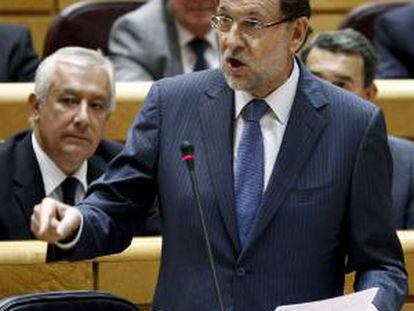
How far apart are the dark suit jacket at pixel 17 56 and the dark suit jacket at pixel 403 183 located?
2.83 ft

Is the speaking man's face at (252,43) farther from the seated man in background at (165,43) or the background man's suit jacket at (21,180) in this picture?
the seated man in background at (165,43)

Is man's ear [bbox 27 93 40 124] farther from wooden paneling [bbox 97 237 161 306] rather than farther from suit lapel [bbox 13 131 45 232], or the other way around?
wooden paneling [bbox 97 237 161 306]

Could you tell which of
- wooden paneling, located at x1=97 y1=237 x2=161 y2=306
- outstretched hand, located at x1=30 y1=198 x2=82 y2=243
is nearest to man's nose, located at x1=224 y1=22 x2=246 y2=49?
outstretched hand, located at x1=30 y1=198 x2=82 y2=243

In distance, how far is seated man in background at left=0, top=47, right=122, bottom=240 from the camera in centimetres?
197

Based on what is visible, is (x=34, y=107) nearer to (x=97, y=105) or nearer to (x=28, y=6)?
(x=97, y=105)

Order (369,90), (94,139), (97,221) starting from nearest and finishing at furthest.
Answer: (97,221) → (94,139) → (369,90)

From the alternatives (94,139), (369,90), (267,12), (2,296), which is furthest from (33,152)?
(267,12)

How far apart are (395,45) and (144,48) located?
0.57 metres

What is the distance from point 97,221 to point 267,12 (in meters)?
0.29

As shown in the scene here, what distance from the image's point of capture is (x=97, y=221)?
4.17 ft

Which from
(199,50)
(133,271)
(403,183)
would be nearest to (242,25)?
(133,271)

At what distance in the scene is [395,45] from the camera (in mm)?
2713

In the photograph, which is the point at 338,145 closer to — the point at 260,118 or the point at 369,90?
the point at 260,118

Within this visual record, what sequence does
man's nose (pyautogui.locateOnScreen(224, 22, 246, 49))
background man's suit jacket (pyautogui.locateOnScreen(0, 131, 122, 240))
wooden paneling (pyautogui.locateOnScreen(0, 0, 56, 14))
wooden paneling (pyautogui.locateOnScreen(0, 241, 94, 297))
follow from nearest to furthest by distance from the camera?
man's nose (pyautogui.locateOnScreen(224, 22, 246, 49)), wooden paneling (pyautogui.locateOnScreen(0, 241, 94, 297)), background man's suit jacket (pyautogui.locateOnScreen(0, 131, 122, 240)), wooden paneling (pyautogui.locateOnScreen(0, 0, 56, 14))
